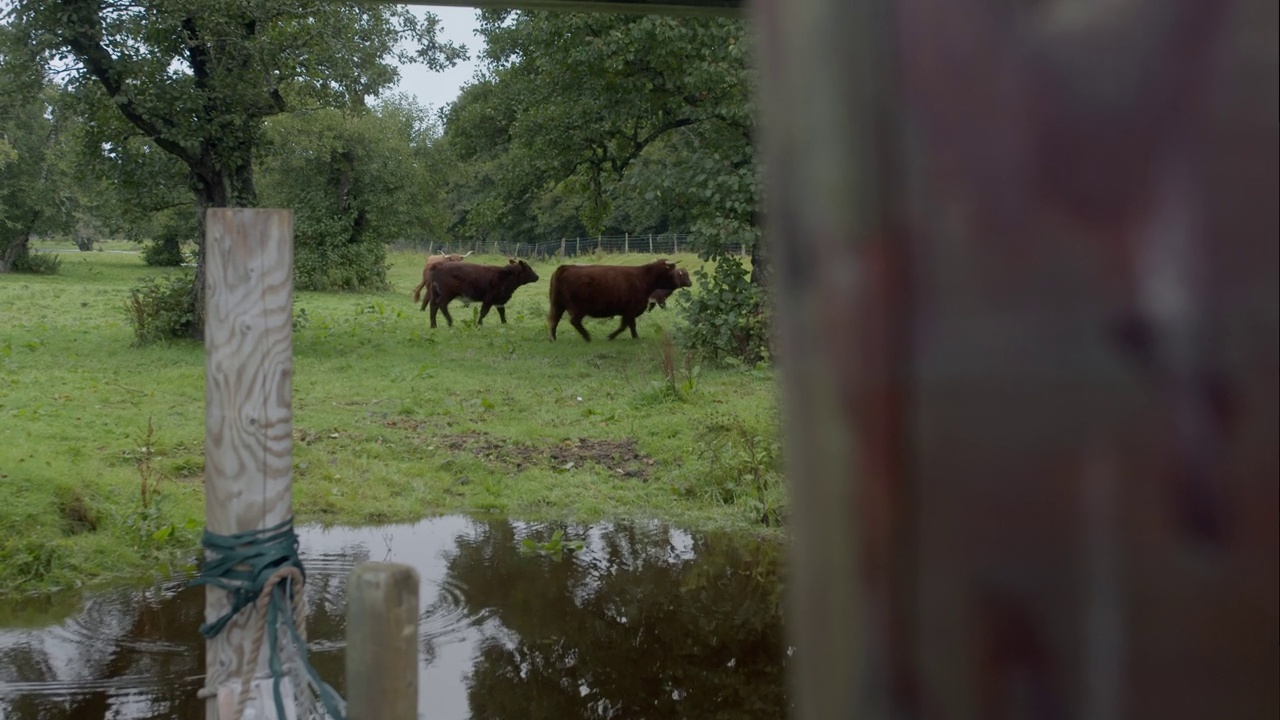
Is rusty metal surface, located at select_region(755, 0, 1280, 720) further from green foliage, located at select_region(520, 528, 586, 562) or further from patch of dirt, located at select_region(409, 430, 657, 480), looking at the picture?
patch of dirt, located at select_region(409, 430, 657, 480)

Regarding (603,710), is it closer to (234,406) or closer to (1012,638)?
(234,406)

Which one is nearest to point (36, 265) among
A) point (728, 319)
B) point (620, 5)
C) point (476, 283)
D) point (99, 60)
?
point (476, 283)

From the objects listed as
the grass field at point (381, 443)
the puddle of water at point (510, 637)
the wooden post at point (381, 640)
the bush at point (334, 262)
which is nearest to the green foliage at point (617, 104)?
the grass field at point (381, 443)

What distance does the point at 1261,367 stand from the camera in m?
0.59

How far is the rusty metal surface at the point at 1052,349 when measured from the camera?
594 millimetres

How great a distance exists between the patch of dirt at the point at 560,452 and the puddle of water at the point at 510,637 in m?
1.62

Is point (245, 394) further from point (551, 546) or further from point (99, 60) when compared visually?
point (99, 60)

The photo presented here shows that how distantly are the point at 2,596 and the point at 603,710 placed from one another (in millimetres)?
3337

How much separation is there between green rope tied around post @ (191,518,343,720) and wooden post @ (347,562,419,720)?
843 mm

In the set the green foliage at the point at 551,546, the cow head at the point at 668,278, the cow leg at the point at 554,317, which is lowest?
the green foliage at the point at 551,546

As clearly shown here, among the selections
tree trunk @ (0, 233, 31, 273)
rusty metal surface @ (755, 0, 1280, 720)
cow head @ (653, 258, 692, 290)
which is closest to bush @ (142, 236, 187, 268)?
tree trunk @ (0, 233, 31, 273)

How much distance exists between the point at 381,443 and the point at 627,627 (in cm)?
400

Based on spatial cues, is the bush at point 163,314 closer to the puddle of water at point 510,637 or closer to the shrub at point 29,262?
the puddle of water at point 510,637

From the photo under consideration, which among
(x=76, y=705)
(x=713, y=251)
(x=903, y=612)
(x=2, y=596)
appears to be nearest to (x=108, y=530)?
(x=2, y=596)
